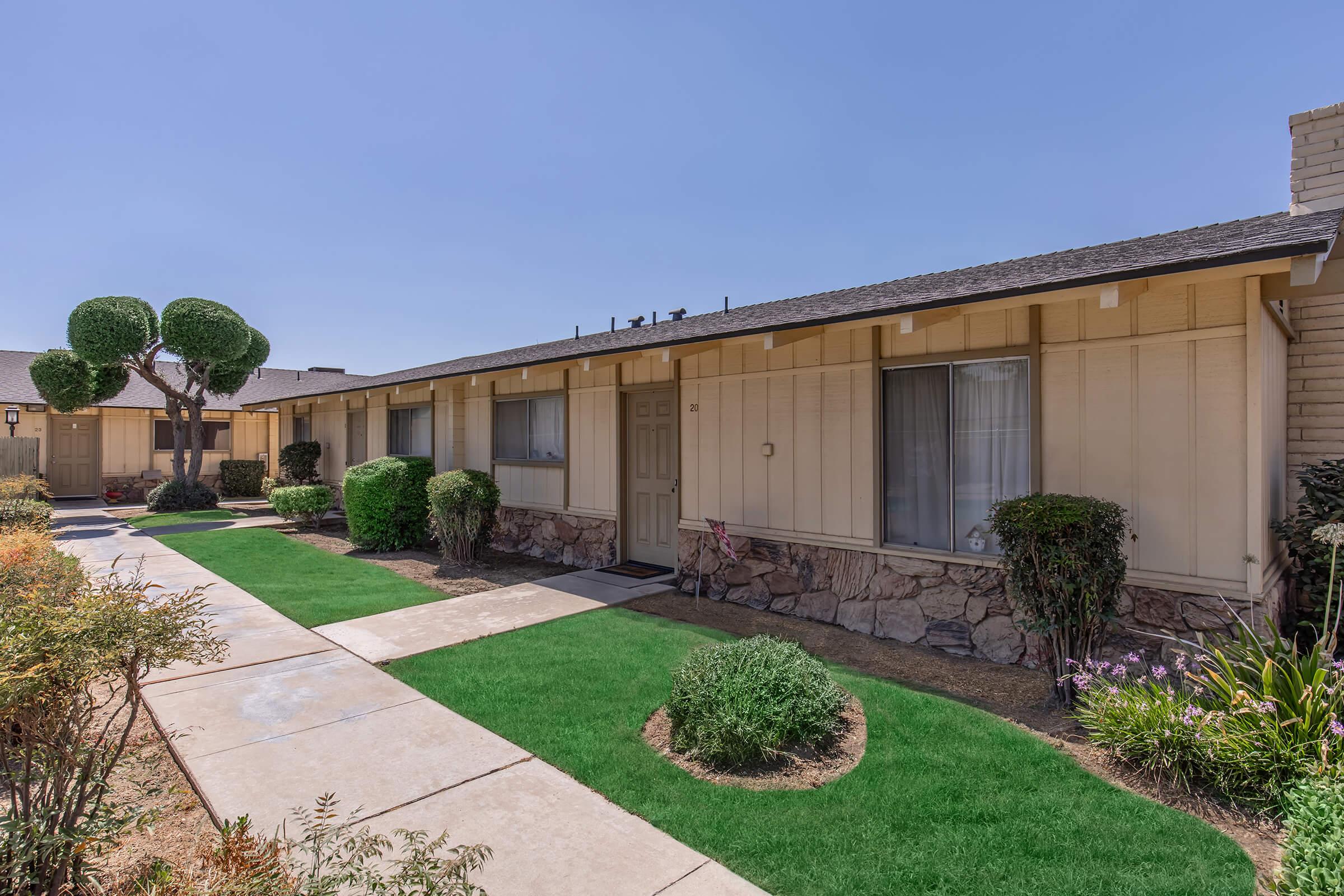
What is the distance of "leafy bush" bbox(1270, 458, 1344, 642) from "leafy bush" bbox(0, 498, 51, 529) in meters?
13.9

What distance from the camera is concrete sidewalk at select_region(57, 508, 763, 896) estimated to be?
8.23 ft

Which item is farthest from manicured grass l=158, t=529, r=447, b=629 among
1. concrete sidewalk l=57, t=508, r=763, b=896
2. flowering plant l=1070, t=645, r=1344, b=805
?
flowering plant l=1070, t=645, r=1344, b=805

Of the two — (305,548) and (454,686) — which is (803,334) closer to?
(454,686)

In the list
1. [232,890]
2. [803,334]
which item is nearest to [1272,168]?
[803,334]

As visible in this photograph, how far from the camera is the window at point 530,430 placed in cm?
946

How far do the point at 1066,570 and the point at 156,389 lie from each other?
24443mm

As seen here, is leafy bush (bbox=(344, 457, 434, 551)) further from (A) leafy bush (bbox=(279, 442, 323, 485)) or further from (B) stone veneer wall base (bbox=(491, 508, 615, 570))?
(A) leafy bush (bbox=(279, 442, 323, 485))

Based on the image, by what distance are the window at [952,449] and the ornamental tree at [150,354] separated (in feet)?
49.7

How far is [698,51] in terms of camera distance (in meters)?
8.88

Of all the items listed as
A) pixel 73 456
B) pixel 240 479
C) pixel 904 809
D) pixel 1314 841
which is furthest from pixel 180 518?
pixel 1314 841

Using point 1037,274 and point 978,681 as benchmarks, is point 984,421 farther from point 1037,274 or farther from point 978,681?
point 978,681

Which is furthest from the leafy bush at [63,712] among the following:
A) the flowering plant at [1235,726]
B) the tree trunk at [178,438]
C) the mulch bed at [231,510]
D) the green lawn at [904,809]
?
the tree trunk at [178,438]

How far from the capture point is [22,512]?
9.58 m

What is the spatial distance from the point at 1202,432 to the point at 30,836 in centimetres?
611
